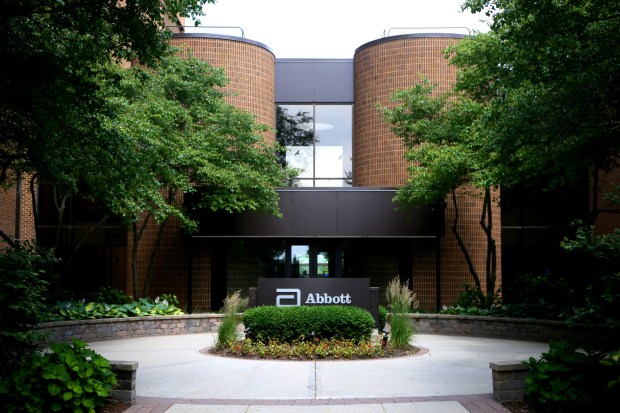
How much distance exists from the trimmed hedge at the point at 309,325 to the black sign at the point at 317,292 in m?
2.26

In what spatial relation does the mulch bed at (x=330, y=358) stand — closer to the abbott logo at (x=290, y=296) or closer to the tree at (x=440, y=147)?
the abbott logo at (x=290, y=296)

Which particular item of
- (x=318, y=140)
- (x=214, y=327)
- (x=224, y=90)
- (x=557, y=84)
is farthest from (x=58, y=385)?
(x=318, y=140)

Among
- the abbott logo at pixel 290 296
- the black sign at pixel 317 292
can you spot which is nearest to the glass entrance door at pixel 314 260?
the black sign at pixel 317 292

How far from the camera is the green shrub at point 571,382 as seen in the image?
7.42 metres

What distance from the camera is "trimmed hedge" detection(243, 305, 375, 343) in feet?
44.3

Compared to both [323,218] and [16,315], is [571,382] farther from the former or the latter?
[323,218]

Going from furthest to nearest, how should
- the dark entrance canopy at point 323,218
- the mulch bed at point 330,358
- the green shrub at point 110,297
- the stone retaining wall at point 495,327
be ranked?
the dark entrance canopy at point 323,218, the green shrub at point 110,297, the stone retaining wall at point 495,327, the mulch bed at point 330,358

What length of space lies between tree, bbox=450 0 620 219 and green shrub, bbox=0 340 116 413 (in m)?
8.25

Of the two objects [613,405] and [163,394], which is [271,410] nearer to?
[163,394]

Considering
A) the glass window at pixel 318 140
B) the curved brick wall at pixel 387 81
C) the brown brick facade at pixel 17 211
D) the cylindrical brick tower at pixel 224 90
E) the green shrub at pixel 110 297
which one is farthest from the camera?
the glass window at pixel 318 140

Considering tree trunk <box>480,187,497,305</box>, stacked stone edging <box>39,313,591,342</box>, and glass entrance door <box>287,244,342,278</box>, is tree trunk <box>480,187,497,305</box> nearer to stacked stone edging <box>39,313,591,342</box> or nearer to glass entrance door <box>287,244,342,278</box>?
stacked stone edging <box>39,313,591,342</box>

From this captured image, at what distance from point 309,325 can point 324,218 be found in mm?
8379

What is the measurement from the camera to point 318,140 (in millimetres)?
25594

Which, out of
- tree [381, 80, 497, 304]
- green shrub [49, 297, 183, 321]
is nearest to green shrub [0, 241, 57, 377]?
green shrub [49, 297, 183, 321]
